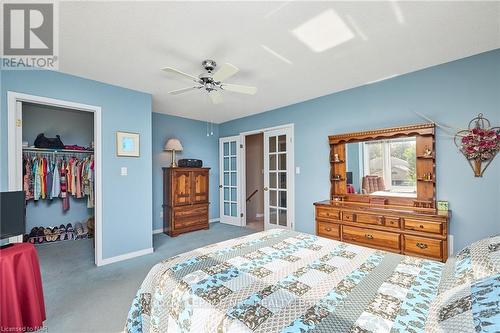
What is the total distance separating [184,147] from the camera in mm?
5043

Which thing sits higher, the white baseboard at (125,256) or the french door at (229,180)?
the french door at (229,180)

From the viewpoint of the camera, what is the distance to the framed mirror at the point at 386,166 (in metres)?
2.67

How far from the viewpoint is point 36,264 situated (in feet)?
5.74

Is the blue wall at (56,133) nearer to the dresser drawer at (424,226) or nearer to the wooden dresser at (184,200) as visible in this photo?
the wooden dresser at (184,200)

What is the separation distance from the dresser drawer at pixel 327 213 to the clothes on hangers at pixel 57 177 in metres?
3.89

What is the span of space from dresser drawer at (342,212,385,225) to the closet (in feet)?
13.6

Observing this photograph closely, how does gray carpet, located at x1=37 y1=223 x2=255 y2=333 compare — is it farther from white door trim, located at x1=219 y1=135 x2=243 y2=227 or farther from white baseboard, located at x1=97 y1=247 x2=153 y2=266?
white door trim, located at x1=219 y1=135 x2=243 y2=227

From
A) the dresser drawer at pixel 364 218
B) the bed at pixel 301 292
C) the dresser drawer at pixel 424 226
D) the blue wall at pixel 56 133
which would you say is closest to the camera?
the bed at pixel 301 292

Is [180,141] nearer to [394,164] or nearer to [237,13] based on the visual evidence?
[237,13]

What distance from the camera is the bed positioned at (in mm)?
865

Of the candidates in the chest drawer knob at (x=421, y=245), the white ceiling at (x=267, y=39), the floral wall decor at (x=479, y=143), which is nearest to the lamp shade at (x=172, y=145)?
the white ceiling at (x=267, y=39)

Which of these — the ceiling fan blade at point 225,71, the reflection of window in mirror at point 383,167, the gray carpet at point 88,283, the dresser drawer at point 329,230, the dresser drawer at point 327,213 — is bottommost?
the gray carpet at point 88,283

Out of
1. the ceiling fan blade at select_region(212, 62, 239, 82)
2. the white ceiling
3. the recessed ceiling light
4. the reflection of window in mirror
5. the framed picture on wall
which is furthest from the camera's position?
the framed picture on wall

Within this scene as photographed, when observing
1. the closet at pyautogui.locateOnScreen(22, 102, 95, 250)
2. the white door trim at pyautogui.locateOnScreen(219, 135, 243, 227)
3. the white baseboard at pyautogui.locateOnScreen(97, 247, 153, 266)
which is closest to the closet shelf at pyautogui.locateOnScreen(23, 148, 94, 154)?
the closet at pyautogui.locateOnScreen(22, 102, 95, 250)
